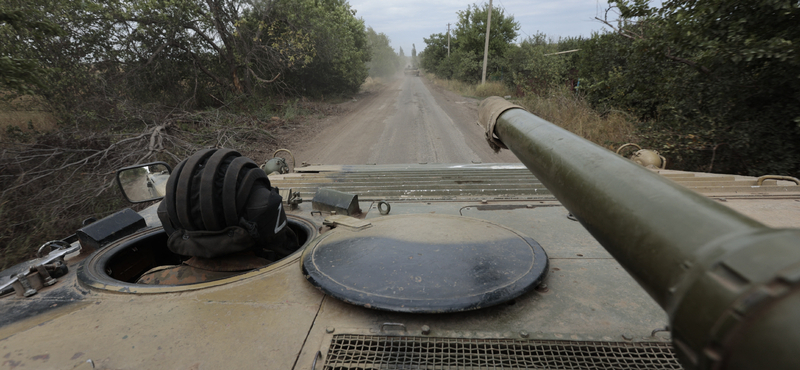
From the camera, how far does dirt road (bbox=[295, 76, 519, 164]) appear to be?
942cm

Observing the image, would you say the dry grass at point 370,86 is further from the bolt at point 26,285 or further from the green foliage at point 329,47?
the bolt at point 26,285

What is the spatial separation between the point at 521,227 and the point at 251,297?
154 cm

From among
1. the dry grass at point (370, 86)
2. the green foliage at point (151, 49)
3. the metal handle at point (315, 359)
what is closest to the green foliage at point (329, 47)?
the green foliage at point (151, 49)

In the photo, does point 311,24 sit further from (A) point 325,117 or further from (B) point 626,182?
(B) point 626,182

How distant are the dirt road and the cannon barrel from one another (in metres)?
7.97

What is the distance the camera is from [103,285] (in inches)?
68.4

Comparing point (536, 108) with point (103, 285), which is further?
point (536, 108)

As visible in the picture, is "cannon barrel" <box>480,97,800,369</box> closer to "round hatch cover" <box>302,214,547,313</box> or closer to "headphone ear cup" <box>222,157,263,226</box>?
"round hatch cover" <box>302,214,547,313</box>

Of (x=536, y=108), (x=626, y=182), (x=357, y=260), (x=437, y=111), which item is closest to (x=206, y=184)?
(x=357, y=260)

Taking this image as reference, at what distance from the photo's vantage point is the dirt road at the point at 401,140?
30.9 ft

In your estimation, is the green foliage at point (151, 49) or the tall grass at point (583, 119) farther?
the tall grass at point (583, 119)

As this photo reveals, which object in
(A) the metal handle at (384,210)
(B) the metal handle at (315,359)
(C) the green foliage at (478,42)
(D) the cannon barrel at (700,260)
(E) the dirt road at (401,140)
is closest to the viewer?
(D) the cannon barrel at (700,260)

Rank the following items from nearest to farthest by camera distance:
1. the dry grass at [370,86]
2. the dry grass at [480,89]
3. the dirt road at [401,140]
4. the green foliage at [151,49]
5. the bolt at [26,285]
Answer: the bolt at [26,285]
the green foliage at [151,49]
the dirt road at [401,140]
the dry grass at [480,89]
the dry grass at [370,86]

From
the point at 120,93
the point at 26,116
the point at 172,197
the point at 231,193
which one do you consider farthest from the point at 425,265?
the point at 120,93
